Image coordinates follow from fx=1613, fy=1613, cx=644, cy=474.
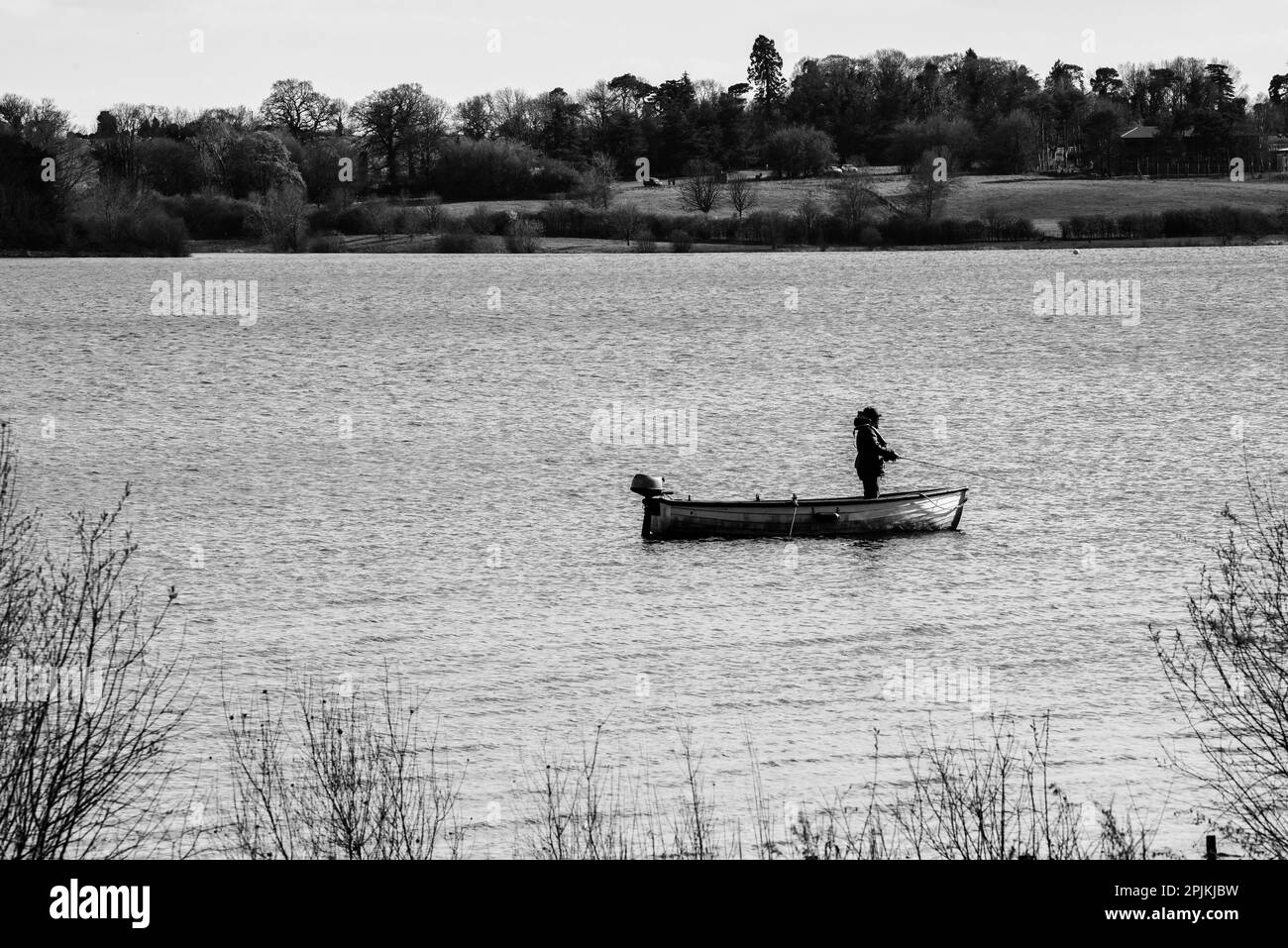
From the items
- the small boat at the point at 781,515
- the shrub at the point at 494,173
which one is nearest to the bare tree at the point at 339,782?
the small boat at the point at 781,515

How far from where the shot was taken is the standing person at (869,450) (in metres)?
28.5

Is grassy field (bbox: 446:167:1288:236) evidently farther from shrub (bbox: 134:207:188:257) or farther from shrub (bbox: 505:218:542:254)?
shrub (bbox: 134:207:188:257)

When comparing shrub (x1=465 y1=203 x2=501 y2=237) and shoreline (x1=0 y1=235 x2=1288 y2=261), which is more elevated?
shrub (x1=465 y1=203 x2=501 y2=237)

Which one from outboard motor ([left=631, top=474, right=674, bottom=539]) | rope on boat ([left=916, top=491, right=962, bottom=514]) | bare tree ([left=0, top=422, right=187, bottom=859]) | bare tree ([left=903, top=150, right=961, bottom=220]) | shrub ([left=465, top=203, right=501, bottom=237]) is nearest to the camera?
bare tree ([left=0, top=422, right=187, bottom=859])

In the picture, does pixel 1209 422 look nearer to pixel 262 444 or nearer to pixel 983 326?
pixel 262 444

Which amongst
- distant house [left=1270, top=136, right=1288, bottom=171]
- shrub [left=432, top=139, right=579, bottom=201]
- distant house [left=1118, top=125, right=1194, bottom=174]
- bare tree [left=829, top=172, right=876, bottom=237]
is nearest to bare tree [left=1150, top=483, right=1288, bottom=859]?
bare tree [left=829, top=172, right=876, bottom=237]

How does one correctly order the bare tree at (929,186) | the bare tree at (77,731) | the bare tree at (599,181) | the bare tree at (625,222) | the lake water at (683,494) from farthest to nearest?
the bare tree at (599,181)
the bare tree at (929,186)
the bare tree at (625,222)
the lake water at (683,494)
the bare tree at (77,731)

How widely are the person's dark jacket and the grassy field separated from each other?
122 meters

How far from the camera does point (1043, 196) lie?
155m

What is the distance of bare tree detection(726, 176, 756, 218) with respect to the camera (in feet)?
508

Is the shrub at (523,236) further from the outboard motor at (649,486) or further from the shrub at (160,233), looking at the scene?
the outboard motor at (649,486)

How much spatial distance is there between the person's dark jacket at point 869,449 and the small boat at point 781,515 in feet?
1.80

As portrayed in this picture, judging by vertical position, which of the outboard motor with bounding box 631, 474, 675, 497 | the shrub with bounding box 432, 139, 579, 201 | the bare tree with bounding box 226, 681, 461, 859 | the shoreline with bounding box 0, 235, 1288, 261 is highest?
the shrub with bounding box 432, 139, 579, 201

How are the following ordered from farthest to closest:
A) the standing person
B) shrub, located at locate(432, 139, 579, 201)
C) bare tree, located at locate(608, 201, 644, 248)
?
shrub, located at locate(432, 139, 579, 201) < bare tree, located at locate(608, 201, 644, 248) < the standing person
